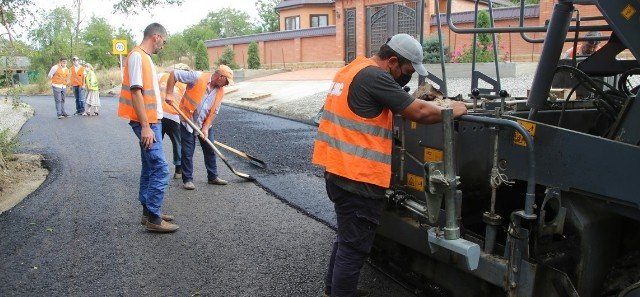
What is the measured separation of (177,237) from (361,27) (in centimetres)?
2029

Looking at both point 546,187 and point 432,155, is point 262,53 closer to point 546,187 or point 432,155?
point 432,155

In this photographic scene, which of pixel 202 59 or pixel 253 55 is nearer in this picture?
pixel 253 55

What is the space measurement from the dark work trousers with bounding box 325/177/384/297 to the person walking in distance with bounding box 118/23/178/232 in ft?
6.60

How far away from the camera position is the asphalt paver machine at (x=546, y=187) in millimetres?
2197

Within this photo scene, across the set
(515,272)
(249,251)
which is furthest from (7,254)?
(515,272)

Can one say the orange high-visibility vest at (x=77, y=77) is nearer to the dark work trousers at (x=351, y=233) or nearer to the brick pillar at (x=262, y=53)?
the dark work trousers at (x=351, y=233)

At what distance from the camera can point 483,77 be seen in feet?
13.7

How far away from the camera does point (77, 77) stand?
47.3 ft

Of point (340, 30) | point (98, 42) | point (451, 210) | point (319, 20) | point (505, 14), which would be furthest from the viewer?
point (98, 42)

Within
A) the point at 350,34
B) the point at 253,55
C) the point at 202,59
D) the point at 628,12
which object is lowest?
the point at 628,12

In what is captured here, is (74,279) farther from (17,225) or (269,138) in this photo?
(269,138)

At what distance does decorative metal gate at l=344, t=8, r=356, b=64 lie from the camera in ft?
79.8

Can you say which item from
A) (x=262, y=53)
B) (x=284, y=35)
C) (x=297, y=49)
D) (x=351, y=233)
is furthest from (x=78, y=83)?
(x=262, y=53)

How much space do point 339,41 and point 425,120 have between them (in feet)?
75.4
